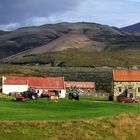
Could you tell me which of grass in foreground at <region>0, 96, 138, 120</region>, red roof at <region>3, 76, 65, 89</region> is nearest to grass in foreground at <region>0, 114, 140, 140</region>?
grass in foreground at <region>0, 96, 138, 120</region>

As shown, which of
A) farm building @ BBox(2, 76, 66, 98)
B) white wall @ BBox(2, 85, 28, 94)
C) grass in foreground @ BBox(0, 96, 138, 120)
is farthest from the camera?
white wall @ BBox(2, 85, 28, 94)

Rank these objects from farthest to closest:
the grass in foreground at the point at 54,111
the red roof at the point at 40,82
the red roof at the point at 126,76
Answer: the red roof at the point at 40,82, the red roof at the point at 126,76, the grass in foreground at the point at 54,111

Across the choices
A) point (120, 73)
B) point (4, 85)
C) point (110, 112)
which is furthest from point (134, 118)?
point (4, 85)

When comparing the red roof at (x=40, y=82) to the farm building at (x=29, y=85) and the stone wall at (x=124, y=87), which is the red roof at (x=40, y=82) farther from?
the stone wall at (x=124, y=87)

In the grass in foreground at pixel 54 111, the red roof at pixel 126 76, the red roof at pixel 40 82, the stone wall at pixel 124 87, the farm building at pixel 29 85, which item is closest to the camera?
the grass in foreground at pixel 54 111

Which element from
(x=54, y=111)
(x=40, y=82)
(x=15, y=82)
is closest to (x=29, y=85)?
(x=40, y=82)

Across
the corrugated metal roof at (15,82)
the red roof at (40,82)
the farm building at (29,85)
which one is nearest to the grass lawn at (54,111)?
the farm building at (29,85)

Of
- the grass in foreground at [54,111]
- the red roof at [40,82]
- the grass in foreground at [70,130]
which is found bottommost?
the grass in foreground at [70,130]

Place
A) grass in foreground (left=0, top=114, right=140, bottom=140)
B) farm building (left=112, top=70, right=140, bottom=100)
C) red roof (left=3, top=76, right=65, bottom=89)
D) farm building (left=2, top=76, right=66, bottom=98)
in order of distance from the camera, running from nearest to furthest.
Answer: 1. grass in foreground (left=0, top=114, right=140, bottom=140)
2. farm building (left=112, top=70, right=140, bottom=100)
3. farm building (left=2, top=76, right=66, bottom=98)
4. red roof (left=3, top=76, right=65, bottom=89)

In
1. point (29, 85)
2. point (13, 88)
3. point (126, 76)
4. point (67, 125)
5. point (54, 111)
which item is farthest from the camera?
point (29, 85)

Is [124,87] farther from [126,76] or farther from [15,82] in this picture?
[15,82]

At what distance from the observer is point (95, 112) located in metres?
46.2

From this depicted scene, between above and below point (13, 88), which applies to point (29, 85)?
above

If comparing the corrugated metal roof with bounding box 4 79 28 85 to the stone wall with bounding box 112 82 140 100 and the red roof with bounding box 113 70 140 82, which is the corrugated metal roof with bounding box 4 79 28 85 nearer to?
the red roof with bounding box 113 70 140 82
